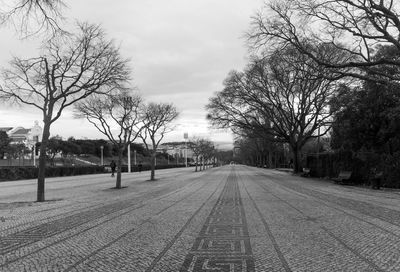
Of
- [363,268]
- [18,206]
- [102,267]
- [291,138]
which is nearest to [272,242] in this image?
[363,268]

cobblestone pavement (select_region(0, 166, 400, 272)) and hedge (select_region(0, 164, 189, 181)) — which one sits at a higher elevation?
hedge (select_region(0, 164, 189, 181))

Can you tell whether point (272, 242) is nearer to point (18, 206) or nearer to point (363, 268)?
point (363, 268)

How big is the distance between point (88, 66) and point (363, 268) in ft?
51.6

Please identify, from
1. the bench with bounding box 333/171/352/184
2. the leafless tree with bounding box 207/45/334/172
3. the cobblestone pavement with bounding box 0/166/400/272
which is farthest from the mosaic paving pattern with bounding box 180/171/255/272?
the leafless tree with bounding box 207/45/334/172

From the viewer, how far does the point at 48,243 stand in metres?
8.97

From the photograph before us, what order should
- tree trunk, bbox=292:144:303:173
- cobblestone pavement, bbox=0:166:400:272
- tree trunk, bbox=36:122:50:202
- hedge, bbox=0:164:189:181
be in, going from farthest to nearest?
tree trunk, bbox=292:144:303:173
hedge, bbox=0:164:189:181
tree trunk, bbox=36:122:50:202
cobblestone pavement, bbox=0:166:400:272

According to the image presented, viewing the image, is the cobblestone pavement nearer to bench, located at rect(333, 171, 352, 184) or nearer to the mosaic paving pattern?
the mosaic paving pattern

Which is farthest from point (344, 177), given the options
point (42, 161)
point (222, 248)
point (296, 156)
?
point (222, 248)

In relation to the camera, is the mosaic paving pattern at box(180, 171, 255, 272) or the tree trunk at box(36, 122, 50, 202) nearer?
the mosaic paving pattern at box(180, 171, 255, 272)

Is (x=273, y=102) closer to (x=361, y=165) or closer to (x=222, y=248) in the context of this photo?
(x=361, y=165)

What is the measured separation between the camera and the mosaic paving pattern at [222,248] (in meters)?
6.83

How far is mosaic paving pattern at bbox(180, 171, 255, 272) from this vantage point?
6.83 metres

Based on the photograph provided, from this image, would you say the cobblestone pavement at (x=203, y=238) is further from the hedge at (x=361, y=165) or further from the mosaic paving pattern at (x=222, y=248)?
the hedge at (x=361, y=165)

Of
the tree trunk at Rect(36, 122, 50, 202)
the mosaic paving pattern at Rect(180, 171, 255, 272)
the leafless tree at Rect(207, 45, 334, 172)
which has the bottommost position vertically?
the mosaic paving pattern at Rect(180, 171, 255, 272)
